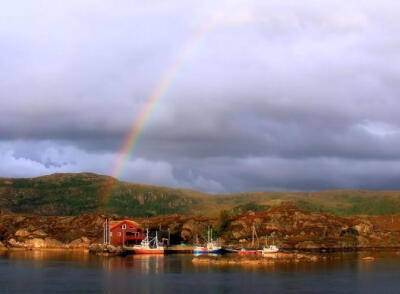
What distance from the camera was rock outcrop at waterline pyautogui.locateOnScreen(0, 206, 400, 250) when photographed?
179m

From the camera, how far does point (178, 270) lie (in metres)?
110

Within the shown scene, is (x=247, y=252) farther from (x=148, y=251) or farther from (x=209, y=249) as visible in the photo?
(x=148, y=251)

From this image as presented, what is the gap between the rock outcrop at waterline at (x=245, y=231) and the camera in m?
179

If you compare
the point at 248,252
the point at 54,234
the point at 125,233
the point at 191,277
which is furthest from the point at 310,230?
the point at 191,277

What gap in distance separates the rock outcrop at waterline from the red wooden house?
33.0 ft

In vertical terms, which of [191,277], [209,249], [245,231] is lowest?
[191,277]

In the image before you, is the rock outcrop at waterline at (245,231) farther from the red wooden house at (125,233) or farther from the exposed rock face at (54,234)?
the red wooden house at (125,233)

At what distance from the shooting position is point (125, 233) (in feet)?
571

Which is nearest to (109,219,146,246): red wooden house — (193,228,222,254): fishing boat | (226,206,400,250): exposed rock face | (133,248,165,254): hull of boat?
(133,248,165,254): hull of boat

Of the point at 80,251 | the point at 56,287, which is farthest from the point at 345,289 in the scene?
the point at 80,251

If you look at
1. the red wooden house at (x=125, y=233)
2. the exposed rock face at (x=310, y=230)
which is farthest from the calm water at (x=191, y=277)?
the exposed rock face at (x=310, y=230)

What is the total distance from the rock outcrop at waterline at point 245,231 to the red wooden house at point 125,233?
10.1 m

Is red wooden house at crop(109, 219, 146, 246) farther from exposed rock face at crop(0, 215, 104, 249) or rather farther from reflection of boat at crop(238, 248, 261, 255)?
reflection of boat at crop(238, 248, 261, 255)

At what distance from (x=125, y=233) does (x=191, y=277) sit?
79389 millimetres
